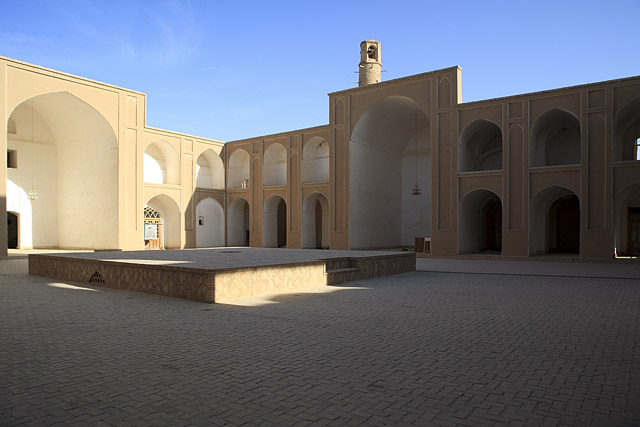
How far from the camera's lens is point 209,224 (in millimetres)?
27500

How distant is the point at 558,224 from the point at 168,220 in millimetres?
19791

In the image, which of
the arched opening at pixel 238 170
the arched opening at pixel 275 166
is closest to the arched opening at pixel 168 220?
the arched opening at pixel 238 170

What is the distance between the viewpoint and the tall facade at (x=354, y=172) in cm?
1739

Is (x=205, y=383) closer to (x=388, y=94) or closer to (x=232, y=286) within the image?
(x=232, y=286)

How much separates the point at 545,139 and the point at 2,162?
21.5 metres

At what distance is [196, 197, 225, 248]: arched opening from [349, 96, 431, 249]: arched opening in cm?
958

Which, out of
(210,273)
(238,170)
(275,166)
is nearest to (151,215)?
(238,170)

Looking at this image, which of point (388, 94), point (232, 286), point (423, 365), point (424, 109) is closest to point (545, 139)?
point (424, 109)

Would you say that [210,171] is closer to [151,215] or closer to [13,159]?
[151,215]

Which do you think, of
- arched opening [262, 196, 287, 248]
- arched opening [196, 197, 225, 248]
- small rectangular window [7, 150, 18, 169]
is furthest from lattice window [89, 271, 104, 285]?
arched opening [196, 197, 225, 248]

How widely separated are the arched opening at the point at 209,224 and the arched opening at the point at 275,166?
3580 millimetres

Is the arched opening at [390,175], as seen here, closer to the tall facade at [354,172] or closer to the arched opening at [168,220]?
the tall facade at [354,172]

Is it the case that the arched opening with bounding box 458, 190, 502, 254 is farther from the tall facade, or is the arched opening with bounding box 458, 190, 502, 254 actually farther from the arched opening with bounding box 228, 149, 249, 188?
the arched opening with bounding box 228, 149, 249, 188

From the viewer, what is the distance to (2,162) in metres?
17.1
